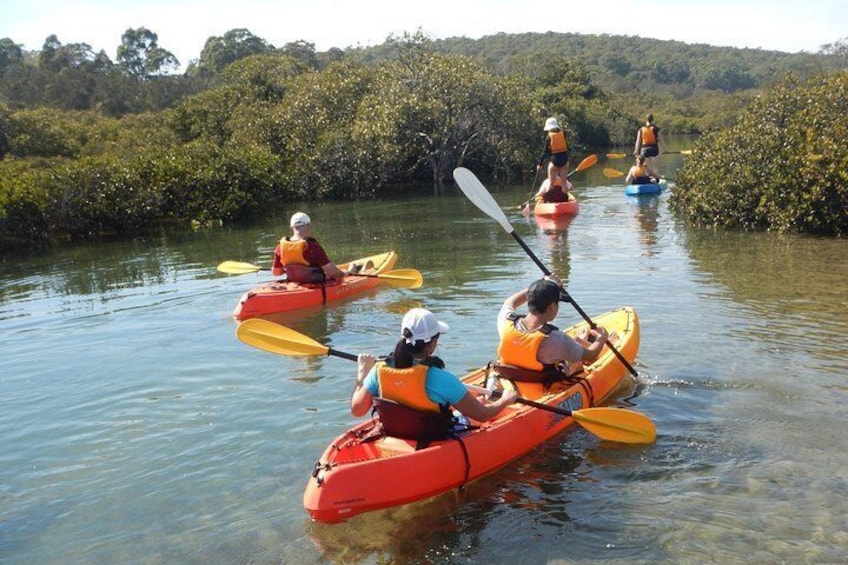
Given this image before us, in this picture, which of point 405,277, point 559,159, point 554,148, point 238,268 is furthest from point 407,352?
point 559,159

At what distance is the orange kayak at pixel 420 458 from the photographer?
5047 millimetres

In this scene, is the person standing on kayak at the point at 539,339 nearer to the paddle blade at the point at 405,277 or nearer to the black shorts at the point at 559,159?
the paddle blade at the point at 405,277

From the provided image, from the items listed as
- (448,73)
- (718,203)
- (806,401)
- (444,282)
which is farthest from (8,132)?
(806,401)

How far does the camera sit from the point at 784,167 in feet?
47.7

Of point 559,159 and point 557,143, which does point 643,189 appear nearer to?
point 559,159

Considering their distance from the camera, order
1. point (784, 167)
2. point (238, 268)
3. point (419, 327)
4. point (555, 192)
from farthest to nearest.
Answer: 1. point (555, 192)
2. point (784, 167)
3. point (238, 268)
4. point (419, 327)

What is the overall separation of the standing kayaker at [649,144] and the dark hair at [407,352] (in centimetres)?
1738

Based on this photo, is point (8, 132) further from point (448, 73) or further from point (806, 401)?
point (806, 401)

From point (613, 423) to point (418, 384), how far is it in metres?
1.82

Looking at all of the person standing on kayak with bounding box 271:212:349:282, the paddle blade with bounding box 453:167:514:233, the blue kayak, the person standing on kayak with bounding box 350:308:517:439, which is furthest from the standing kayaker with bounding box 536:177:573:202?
the person standing on kayak with bounding box 350:308:517:439

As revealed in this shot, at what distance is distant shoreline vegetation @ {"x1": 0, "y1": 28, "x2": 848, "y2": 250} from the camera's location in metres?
19.4

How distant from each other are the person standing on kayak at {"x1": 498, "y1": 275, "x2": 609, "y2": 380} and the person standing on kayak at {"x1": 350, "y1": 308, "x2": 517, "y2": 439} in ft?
3.02

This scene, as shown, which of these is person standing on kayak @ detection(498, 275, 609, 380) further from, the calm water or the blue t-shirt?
the blue t-shirt

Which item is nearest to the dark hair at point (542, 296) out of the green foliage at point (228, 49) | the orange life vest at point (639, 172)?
the orange life vest at point (639, 172)
